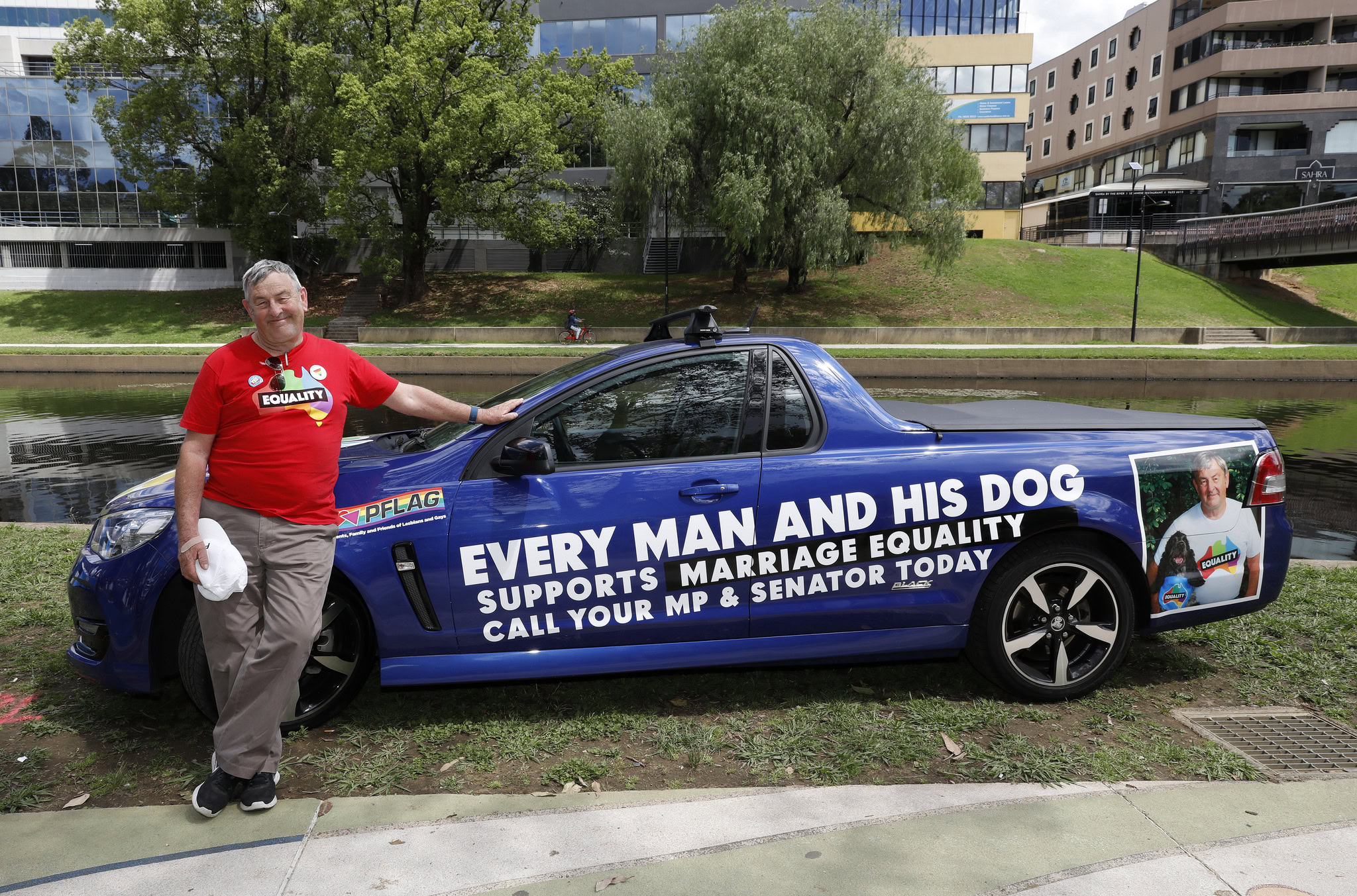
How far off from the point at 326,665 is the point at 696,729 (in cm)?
154

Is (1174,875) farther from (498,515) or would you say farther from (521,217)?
(521,217)

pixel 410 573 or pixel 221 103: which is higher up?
pixel 221 103

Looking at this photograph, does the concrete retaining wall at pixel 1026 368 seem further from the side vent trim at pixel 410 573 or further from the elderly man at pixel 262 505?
the elderly man at pixel 262 505

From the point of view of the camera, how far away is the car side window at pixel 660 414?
3682 mm

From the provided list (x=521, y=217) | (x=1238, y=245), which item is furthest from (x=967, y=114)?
(x=521, y=217)

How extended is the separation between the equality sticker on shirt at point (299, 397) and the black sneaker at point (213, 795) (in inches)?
49.9

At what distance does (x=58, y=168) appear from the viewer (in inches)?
1972

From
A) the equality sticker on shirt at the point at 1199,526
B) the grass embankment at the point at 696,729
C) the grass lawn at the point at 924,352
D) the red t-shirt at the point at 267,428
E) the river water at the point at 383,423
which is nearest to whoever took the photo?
the red t-shirt at the point at 267,428

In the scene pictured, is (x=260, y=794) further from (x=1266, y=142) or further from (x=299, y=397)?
(x=1266, y=142)

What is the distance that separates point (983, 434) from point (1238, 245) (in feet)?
152

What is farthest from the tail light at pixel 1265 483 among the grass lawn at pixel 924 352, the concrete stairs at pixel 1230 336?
the concrete stairs at pixel 1230 336

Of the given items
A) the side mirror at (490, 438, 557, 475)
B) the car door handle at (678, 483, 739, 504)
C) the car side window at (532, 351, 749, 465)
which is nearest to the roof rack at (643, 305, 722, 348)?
the car side window at (532, 351, 749, 465)

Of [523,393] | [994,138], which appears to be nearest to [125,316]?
[523,393]

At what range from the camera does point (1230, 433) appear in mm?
3928
